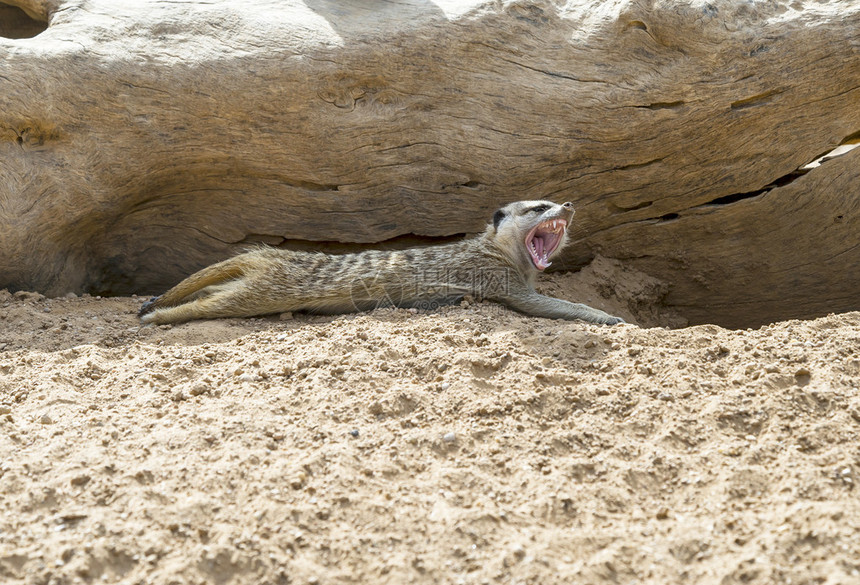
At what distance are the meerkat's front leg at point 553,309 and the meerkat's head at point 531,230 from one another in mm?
201

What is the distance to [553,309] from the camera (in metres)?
3.59

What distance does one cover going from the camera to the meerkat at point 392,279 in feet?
11.8

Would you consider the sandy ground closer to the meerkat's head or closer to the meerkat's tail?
the meerkat's tail

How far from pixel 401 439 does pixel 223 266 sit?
1762mm

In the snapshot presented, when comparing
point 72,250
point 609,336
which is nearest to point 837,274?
point 609,336

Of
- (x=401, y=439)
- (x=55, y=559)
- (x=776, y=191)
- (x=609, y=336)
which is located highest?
(x=776, y=191)

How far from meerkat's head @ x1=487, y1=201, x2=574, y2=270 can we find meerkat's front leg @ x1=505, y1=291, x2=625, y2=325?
0.20 meters

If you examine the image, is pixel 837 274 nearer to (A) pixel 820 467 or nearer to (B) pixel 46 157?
(A) pixel 820 467

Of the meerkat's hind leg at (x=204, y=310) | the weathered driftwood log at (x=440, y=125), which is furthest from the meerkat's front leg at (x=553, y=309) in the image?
the meerkat's hind leg at (x=204, y=310)

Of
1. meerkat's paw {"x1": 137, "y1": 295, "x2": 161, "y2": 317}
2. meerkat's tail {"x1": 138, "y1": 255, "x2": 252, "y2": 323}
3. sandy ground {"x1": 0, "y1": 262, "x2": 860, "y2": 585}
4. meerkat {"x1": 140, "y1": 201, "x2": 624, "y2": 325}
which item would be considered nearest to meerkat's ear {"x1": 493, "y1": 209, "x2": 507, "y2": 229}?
meerkat {"x1": 140, "y1": 201, "x2": 624, "y2": 325}

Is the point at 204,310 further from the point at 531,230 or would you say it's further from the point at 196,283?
the point at 531,230

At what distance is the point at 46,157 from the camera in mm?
3736

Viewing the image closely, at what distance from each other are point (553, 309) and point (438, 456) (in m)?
1.56

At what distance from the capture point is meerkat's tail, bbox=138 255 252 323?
360 centimetres
